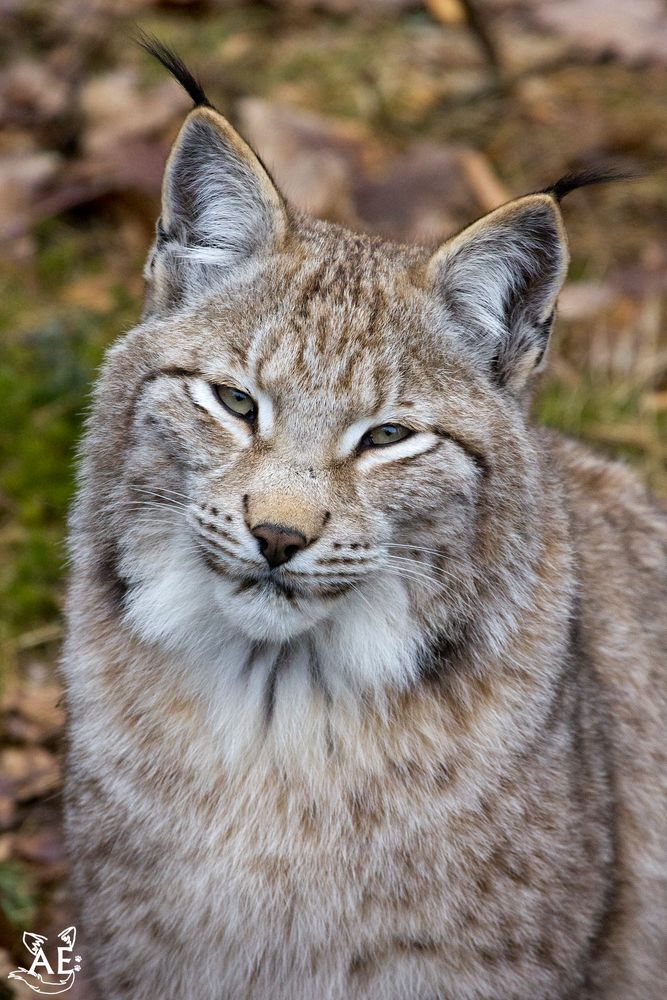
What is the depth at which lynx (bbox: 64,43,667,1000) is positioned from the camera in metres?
3.49

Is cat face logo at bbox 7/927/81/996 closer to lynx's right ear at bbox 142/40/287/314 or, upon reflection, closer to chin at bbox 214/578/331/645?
chin at bbox 214/578/331/645

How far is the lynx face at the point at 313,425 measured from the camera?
131 inches

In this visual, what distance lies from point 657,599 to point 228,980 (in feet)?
6.62

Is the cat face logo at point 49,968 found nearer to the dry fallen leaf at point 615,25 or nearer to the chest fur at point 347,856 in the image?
the chest fur at point 347,856

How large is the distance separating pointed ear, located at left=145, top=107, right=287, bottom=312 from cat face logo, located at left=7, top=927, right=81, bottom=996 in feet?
6.82

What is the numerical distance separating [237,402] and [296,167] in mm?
4787

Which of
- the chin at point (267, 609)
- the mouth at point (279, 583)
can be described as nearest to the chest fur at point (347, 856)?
the chin at point (267, 609)

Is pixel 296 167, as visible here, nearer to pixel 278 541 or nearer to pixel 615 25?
pixel 615 25

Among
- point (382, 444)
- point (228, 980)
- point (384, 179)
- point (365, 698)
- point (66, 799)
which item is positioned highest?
point (384, 179)

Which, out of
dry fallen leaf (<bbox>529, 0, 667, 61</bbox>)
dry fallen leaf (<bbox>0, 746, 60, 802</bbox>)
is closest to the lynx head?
dry fallen leaf (<bbox>0, 746, 60, 802</bbox>)

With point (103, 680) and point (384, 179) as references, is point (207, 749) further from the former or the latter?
point (384, 179)

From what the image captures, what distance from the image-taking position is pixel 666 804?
4.42 m

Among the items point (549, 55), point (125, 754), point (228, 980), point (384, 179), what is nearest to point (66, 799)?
point (125, 754)

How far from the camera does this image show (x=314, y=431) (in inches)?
132
